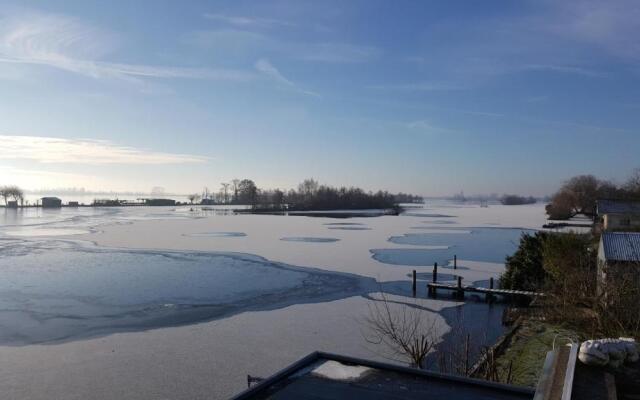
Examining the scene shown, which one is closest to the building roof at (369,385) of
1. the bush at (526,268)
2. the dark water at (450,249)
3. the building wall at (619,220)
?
the bush at (526,268)

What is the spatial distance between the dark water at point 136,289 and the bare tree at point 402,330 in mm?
3000

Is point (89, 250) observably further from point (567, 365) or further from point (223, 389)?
point (567, 365)

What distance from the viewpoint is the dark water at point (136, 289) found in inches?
559

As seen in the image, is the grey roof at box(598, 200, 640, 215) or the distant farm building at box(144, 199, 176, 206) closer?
the grey roof at box(598, 200, 640, 215)

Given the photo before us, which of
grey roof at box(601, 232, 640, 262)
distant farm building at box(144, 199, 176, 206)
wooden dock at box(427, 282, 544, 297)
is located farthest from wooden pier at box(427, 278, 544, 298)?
distant farm building at box(144, 199, 176, 206)

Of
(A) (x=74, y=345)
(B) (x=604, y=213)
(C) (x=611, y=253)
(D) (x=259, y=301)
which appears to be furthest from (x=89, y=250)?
(B) (x=604, y=213)

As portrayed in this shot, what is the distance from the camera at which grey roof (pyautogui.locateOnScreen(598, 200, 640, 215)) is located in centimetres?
3905

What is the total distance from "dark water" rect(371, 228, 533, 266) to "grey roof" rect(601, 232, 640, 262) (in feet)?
36.0

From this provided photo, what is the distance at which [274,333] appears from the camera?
1328 cm

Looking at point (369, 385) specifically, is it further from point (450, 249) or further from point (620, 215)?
point (620, 215)

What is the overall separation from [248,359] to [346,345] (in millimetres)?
2517

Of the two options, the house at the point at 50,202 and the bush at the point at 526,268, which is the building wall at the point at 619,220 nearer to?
the bush at the point at 526,268

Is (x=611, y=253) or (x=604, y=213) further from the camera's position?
(x=604, y=213)

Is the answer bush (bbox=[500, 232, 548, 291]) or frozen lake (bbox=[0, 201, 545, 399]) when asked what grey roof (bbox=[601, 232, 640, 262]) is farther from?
bush (bbox=[500, 232, 548, 291])
